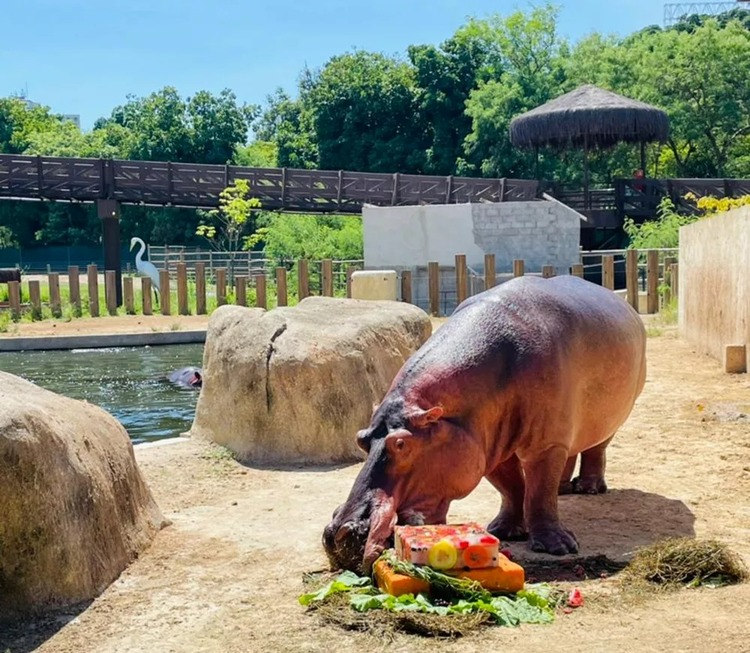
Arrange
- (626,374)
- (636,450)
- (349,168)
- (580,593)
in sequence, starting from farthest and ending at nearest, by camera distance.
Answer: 1. (349,168)
2. (636,450)
3. (626,374)
4. (580,593)

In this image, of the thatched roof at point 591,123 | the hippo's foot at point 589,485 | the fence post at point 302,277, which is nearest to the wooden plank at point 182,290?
the fence post at point 302,277

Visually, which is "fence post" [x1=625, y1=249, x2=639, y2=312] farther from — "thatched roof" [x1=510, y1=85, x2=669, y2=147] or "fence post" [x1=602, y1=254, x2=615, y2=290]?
"thatched roof" [x1=510, y1=85, x2=669, y2=147]

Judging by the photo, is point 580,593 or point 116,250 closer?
point 580,593

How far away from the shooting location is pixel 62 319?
2077cm

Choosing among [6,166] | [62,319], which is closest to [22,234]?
[6,166]

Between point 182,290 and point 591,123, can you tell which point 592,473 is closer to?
point 182,290

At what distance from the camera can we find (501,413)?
485 centimetres

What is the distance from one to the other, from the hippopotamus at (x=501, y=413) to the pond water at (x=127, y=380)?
530cm

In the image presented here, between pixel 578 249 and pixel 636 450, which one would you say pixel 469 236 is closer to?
pixel 578 249

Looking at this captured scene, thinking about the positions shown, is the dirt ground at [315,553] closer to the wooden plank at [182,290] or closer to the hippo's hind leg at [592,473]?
the hippo's hind leg at [592,473]

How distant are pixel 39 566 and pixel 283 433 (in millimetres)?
3310

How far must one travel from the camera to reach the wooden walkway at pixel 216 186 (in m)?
27.5

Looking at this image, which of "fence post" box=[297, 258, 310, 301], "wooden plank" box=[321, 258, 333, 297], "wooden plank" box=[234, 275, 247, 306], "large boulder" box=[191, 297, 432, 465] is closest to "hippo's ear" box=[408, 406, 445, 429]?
"large boulder" box=[191, 297, 432, 465]

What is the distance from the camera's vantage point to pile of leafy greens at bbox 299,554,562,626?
394 cm
